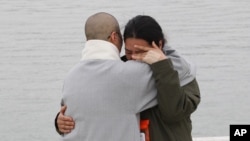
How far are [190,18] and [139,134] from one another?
10.9m

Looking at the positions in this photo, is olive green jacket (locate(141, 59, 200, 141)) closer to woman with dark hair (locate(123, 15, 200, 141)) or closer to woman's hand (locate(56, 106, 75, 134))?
woman with dark hair (locate(123, 15, 200, 141))

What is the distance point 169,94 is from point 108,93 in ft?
0.66

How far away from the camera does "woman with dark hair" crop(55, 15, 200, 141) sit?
7.43 ft

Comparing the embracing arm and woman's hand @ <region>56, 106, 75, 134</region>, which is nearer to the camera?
the embracing arm

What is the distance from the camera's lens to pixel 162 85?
89.0 inches

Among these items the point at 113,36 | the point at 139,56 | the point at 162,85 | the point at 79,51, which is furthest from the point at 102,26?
the point at 79,51

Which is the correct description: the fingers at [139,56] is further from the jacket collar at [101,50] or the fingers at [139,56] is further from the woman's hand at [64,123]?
the woman's hand at [64,123]

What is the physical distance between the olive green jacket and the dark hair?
0.31 feet

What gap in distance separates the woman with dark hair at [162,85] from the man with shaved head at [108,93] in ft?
0.13

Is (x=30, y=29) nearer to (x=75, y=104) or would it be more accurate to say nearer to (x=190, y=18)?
(x=190, y=18)

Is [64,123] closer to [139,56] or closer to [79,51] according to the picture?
[139,56]

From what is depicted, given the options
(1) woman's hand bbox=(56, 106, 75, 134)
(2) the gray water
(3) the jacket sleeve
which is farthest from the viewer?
(2) the gray water

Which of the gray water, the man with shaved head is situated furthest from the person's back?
the gray water

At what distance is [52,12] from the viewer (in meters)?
14.7
